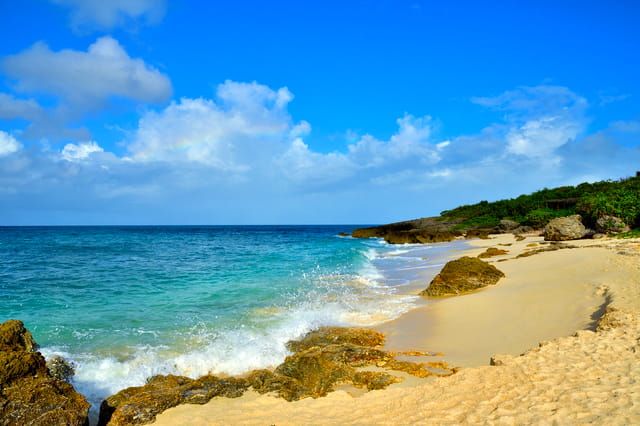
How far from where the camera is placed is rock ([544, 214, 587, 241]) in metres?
27.6

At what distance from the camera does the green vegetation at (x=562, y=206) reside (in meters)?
27.4

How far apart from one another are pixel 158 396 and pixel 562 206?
185 ft

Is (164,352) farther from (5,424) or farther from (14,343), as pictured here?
(5,424)

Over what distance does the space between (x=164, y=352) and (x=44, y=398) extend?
431cm

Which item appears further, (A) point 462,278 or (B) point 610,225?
(B) point 610,225

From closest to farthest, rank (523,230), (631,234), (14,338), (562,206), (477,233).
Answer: (14,338) < (631,234) < (523,230) < (477,233) < (562,206)

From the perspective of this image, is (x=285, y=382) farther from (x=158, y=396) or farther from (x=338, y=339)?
(x=338, y=339)

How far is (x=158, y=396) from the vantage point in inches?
259

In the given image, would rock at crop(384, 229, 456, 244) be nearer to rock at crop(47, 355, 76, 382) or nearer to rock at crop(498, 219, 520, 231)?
rock at crop(498, 219, 520, 231)

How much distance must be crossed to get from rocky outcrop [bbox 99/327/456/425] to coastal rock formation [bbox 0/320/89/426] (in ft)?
2.29

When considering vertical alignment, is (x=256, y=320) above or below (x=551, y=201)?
below

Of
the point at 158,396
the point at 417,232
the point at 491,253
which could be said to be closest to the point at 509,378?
the point at 158,396

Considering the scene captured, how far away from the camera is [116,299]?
1631cm

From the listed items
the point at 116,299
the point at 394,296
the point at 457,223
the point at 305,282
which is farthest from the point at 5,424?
the point at 457,223
